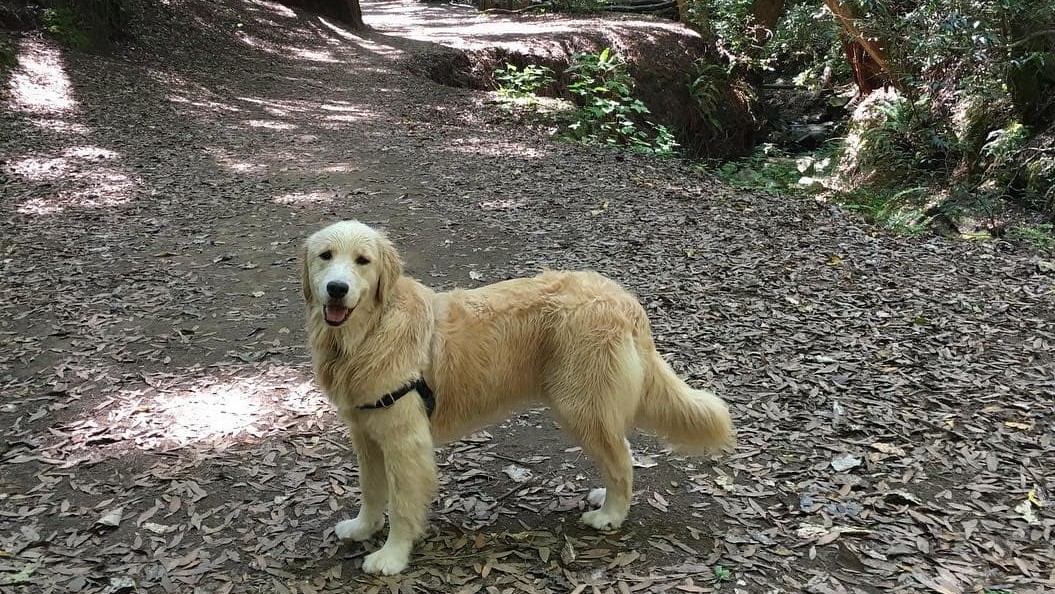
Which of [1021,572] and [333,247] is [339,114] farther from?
[1021,572]

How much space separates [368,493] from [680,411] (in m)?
1.76

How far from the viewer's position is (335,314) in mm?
3240

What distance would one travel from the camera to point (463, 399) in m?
3.64

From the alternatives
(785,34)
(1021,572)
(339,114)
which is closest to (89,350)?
(1021,572)

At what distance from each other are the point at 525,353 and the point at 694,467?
1.55 m

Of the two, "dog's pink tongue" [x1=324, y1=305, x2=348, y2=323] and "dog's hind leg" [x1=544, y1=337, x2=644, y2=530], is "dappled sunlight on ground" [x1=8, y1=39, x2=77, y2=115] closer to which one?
"dog's pink tongue" [x1=324, y1=305, x2=348, y2=323]

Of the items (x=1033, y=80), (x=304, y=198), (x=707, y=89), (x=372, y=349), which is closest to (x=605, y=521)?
(x=372, y=349)

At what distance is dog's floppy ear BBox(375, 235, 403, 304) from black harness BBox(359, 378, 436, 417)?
448mm

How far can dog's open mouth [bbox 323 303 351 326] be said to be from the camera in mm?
3238

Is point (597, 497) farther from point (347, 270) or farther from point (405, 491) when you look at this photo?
point (347, 270)

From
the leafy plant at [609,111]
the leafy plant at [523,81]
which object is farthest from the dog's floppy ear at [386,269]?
the leafy plant at [523,81]

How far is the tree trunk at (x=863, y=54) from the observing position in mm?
13688

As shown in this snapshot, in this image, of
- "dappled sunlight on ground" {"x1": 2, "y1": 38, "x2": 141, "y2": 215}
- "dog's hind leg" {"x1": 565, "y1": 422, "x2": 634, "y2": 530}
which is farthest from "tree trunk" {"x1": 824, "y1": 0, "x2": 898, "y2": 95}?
"dappled sunlight on ground" {"x1": 2, "y1": 38, "x2": 141, "y2": 215}

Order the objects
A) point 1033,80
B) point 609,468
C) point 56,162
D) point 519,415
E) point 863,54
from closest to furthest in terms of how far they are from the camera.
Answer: point 609,468
point 519,415
point 56,162
point 1033,80
point 863,54
